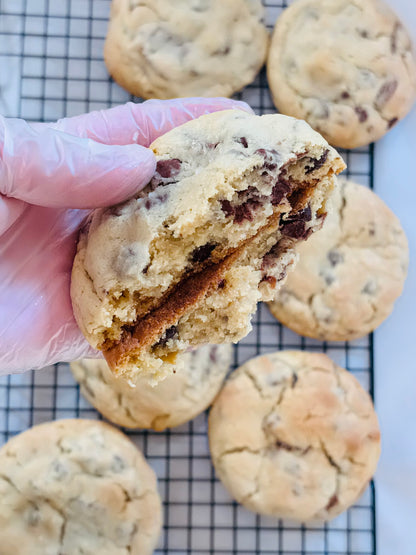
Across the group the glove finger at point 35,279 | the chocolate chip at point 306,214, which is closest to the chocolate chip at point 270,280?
the chocolate chip at point 306,214

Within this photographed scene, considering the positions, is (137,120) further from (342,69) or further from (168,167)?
(342,69)

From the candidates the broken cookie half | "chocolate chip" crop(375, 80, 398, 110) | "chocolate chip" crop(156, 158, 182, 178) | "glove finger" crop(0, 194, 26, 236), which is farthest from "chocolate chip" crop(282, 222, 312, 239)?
"chocolate chip" crop(375, 80, 398, 110)

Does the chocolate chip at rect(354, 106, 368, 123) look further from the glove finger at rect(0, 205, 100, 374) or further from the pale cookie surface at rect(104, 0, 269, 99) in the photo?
the glove finger at rect(0, 205, 100, 374)

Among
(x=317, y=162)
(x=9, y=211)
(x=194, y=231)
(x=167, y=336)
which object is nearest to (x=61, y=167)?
(x=9, y=211)

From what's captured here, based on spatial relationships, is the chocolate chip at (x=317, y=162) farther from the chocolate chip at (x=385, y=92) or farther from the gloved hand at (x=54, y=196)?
the chocolate chip at (x=385, y=92)

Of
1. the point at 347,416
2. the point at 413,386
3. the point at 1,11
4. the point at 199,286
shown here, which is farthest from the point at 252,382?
the point at 1,11

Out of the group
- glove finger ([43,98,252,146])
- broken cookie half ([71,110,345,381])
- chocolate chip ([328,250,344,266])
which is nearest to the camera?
broken cookie half ([71,110,345,381])
